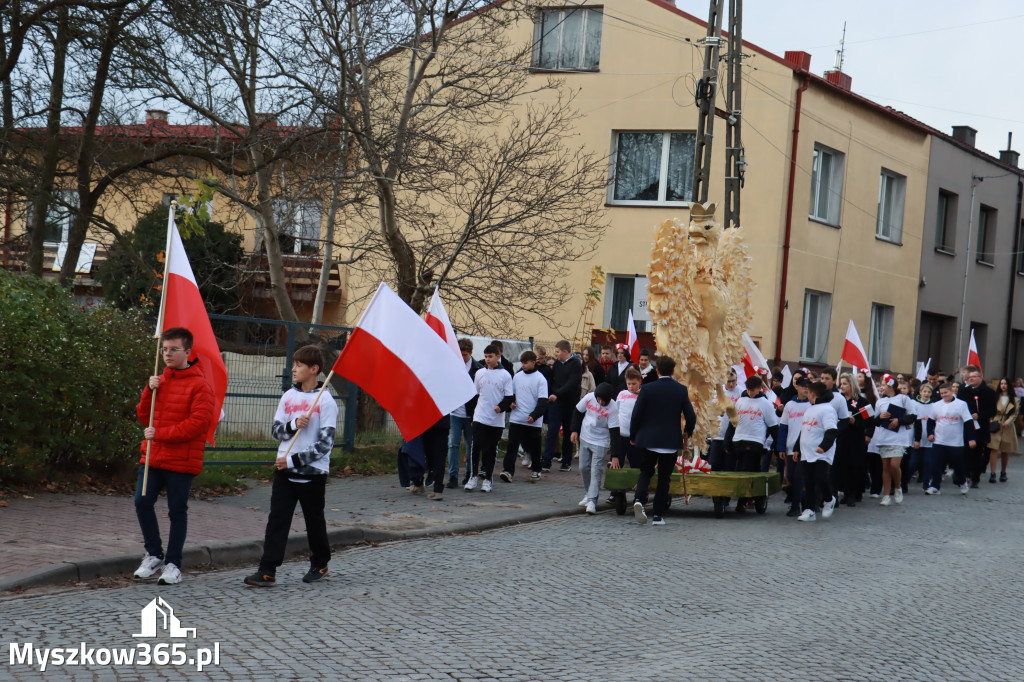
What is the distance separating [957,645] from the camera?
275 inches

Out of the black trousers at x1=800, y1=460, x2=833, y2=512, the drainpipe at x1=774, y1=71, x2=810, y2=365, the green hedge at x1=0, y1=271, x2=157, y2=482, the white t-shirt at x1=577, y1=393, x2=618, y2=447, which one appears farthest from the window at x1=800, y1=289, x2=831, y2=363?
the green hedge at x1=0, y1=271, x2=157, y2=482

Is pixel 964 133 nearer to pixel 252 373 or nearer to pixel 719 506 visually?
pixel 719 506

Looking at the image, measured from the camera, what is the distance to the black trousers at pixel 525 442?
599 inches

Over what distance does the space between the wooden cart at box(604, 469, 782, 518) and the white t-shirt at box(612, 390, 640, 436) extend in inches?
20.7

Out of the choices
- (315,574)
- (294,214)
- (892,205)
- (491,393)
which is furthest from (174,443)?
(892,205)

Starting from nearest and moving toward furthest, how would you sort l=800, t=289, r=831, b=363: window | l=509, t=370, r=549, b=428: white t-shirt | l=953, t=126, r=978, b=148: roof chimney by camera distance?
1. l=509, t=370, r=549, b=428: white t-shirt
2. l=800, t=289, r=831, b=363: window
3. l=953, t=126, r=978, b=148: roof chimney

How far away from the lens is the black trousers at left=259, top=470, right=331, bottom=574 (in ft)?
26.0

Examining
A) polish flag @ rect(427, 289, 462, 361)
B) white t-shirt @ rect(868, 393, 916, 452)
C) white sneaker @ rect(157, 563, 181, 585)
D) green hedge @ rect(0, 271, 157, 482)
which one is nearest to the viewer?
white sneaker @ rect(157, 563, 181, 585)

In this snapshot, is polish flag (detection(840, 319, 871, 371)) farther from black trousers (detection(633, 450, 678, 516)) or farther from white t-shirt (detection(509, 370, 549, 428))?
black trousers (detection(633, 450, 678, 516))

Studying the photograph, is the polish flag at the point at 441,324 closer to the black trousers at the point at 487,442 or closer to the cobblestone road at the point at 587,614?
the black trousers at the point at 487,442

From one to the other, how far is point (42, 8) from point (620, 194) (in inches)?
617

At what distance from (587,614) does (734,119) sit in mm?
13089

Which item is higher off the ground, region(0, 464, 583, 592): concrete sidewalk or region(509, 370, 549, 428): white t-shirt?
region(509, 370, 549, 428): white t-shirt

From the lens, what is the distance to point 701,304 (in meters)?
14.0
